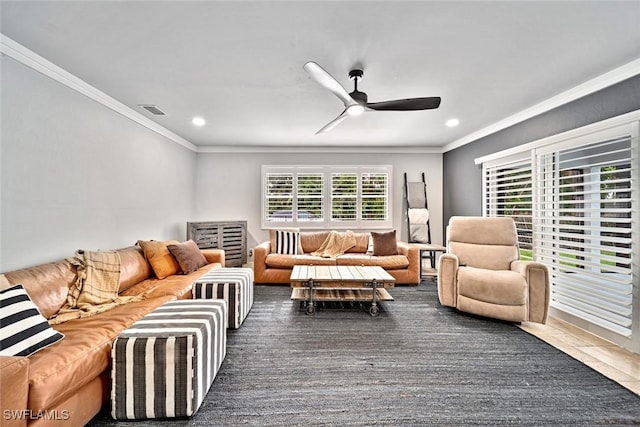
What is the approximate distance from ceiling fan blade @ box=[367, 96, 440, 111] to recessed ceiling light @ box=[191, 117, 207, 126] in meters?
2.54

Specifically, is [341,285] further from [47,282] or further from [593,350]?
[47,282]

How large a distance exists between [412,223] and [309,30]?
4.34m

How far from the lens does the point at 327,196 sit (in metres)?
5.75

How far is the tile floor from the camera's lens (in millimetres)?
2064

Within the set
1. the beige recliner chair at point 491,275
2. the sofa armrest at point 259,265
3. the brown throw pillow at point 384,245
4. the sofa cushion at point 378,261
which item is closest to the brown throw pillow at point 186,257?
the sofa armrest at point 259,265

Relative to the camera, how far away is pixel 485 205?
4410 millimetres

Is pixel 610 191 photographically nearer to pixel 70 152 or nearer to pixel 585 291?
pixel 585 291

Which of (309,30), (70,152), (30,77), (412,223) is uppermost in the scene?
(309,30)

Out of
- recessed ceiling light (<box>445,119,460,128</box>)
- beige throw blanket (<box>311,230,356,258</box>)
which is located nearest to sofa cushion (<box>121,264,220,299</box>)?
beige throw blanket (<box>311,230,356,258</box>)

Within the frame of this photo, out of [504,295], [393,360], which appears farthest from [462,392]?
[504,295]

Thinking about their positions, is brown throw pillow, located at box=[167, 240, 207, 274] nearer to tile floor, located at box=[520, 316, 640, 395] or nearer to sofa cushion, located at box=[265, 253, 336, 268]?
sofa cushion, located at box=[265, 253, 336, 268]

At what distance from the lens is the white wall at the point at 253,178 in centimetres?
569

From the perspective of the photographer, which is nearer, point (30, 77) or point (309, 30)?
point (309, 30)

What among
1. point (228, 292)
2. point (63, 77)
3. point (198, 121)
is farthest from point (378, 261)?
point (63, 77)
